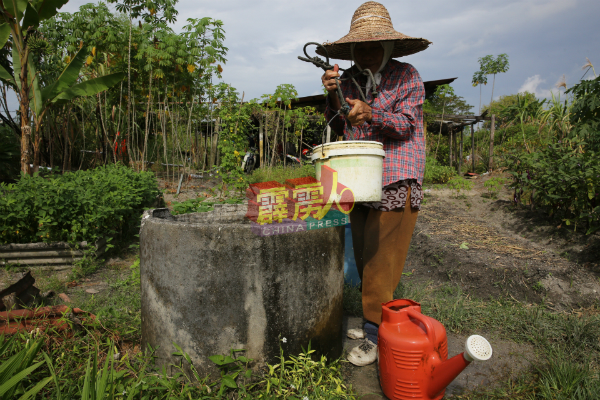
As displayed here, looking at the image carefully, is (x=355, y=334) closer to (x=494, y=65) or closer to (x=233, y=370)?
(x=233, y=370)

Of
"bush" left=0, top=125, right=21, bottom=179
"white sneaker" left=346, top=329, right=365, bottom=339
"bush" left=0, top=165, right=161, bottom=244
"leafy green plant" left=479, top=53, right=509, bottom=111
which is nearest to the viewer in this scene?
"white sneaker" left=346, top=329, right=365, bottom=339

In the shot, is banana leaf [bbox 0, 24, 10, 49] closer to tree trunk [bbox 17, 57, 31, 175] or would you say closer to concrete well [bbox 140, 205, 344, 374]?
tree trunk [bbox 17, 57, 31, 175]

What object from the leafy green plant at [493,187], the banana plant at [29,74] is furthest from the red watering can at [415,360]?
the leafy green plant at [493,187]

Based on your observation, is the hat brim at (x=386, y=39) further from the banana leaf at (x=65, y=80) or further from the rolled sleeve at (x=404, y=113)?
the banana leaf at (x=65, y=80)

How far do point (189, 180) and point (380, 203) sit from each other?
694 centimetres

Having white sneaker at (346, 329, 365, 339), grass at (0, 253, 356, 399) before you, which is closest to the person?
white sneaker at (346, 329, 365, 339)

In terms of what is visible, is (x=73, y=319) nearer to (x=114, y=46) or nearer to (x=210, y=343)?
(x=210, y=343)

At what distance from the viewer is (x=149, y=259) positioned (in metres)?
1.73

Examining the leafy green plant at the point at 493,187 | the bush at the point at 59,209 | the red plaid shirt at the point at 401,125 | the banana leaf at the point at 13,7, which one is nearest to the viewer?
the red plaid shirt at the point at 401,125

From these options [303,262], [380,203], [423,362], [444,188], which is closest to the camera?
[423,362]

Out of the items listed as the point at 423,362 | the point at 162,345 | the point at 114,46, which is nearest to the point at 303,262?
the point at 423,362

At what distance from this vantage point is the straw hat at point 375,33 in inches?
70.4

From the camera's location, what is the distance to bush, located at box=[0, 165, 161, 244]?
11.1 feet

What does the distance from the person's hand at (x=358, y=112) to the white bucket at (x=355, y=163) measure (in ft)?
0.61
